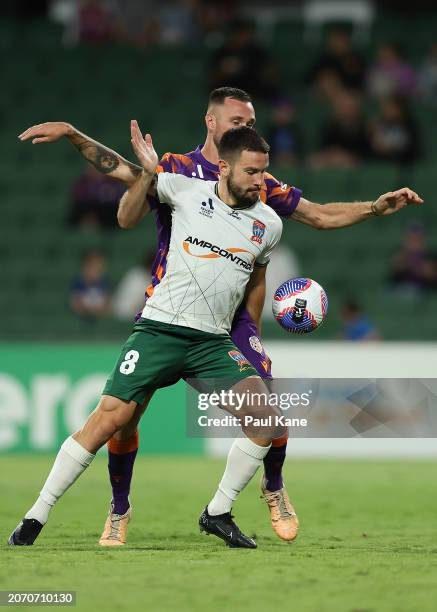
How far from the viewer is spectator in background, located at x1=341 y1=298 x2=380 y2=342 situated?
13469mm

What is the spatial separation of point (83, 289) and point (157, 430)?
242cm

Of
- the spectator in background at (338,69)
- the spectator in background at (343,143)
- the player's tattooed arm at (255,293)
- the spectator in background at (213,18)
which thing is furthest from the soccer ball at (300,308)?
the spectator in background at (213,18)

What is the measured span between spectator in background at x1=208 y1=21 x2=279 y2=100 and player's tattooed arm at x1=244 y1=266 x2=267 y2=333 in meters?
10.1

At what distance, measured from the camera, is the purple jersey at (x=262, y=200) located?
674cm

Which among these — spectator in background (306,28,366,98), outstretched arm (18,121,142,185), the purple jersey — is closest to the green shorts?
the purple jersey

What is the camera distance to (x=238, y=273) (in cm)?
661

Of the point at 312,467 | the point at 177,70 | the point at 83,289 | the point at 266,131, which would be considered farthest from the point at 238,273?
the point at 177,70


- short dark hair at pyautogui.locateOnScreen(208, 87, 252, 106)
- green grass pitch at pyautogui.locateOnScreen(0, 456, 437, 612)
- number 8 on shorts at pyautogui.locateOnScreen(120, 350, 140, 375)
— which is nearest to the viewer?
green grass pitch at pyautogui.locateOnScreen(0, 456, 437, 612)

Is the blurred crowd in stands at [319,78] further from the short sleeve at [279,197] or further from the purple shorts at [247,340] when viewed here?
the purple shorts at [247,340]

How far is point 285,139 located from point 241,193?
993 centimetres

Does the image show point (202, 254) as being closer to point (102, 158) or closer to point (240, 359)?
point (240, 359)

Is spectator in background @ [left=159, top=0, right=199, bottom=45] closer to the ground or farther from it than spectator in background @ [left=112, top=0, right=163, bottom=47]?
closer to the ground

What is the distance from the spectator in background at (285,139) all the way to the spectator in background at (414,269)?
2222 mm

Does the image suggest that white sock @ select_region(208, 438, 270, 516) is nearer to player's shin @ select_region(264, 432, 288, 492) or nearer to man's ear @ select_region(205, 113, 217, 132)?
player's shin @ select_region(264, 432, 288, 492)
